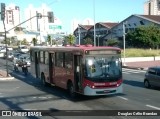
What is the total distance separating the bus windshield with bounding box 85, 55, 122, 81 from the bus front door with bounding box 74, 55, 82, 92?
0.51m

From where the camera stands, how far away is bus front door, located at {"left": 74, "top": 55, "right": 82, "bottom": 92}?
17906 mm

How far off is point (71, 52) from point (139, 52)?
1841 inches

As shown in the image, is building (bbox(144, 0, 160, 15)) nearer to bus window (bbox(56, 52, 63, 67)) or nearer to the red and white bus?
bus window (bbox(56, 52, 63, 67))

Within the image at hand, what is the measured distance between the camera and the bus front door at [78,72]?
17.9m

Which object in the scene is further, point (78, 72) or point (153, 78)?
point (153, 78)

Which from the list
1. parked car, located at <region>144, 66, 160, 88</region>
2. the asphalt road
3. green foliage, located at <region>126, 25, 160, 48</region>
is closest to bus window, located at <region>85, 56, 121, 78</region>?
the asphalt road

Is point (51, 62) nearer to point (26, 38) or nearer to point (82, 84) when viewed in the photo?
point (82, 84)

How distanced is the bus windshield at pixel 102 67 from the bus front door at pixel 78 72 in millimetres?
510

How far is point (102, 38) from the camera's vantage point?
112 m

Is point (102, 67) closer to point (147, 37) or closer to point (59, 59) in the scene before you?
point (59, 59)

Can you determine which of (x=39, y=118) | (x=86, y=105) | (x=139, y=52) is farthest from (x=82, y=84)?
(x=139, y=52)

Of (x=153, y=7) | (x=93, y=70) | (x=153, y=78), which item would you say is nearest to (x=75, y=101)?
(x=93, y=70)

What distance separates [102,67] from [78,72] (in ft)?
4.15

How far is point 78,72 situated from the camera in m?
18.1
